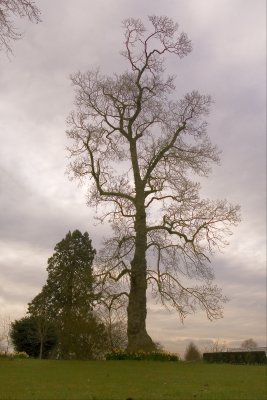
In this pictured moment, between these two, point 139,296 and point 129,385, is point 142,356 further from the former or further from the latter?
point 129,385

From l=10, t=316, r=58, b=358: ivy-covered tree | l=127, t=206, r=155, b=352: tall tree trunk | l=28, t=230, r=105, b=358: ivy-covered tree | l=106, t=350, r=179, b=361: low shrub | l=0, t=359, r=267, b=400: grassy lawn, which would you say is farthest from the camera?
l=28, t=230, r=105, b=358: ivy-covered tree

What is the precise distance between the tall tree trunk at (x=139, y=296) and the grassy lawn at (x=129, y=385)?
24.0 feet

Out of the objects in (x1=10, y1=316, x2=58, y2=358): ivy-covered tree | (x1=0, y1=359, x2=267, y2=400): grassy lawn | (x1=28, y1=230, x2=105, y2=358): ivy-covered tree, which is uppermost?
(x1=28, y1=230, x2=105, y2=358): ivy-covered tree

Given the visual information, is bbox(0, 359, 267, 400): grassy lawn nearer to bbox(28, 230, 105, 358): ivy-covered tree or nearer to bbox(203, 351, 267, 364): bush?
bbox(203, 351, 267, 364): bush

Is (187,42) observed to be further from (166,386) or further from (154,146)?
(166,386)

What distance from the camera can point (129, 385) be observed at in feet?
38.2

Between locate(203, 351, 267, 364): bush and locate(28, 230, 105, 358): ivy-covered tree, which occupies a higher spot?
locate(28, 230, 105, 358): ivy-covered tree

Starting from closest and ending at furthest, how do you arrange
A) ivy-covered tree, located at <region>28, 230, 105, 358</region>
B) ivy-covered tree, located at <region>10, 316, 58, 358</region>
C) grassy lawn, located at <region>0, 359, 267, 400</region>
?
grassy lawn, located at <region>0, 359, 267, 400</region> < ivy-covered tree, located at <region>10, 316, 58, 358</region> < ivy-covered tree, located at <region>28, 230, 105, 358</region>

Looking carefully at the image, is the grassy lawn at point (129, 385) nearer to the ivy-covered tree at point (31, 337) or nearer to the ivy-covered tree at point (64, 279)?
the ivy-covered tree at point (64, 279)

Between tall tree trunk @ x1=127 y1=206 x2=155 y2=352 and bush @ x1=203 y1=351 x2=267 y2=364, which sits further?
tall tree trunk @ x1=127 y1=206 x2=155 y2=352

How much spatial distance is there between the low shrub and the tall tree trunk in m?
0.69

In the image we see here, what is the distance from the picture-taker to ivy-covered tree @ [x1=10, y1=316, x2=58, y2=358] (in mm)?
40156

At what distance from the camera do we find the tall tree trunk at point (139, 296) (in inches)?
915

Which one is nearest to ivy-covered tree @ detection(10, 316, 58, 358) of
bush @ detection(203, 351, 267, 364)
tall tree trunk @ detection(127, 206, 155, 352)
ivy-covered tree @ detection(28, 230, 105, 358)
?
ivy-covered tree @ detection(28, 230, 105, 358)
